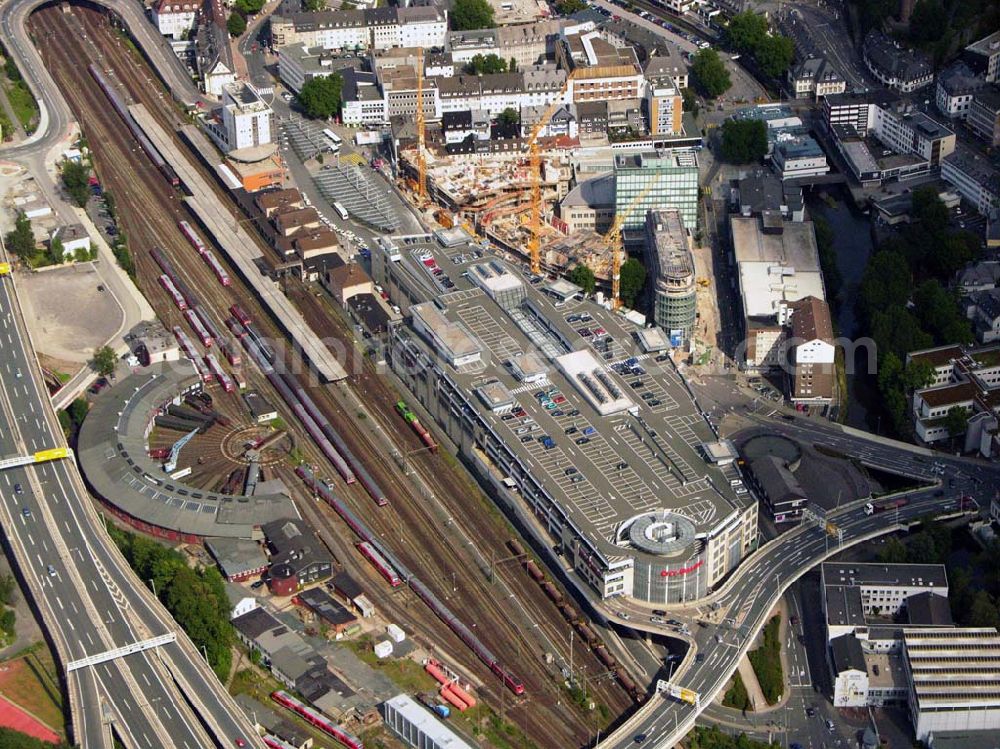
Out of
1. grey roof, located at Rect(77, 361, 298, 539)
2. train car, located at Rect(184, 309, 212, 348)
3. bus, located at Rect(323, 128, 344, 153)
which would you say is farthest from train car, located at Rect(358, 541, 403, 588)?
bus, located at Rect(323, 128, 344, 153)

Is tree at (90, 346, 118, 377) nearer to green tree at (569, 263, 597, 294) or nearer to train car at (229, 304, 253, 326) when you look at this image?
train car at (229, 304, 253, 326)

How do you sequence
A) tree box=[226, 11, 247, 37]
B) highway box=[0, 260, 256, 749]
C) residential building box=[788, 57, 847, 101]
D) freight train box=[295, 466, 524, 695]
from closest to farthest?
highway box=[0, 260, 256, 749], freight train box=[295, 466, 524, 695], residential building box=[788, 57, 847, 101], tree box=[226, 11, 247, 37]

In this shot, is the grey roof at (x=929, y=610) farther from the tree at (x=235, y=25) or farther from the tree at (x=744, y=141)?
the tree at (x=235, y=25)

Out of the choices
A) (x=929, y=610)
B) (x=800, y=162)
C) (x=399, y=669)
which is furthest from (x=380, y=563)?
(x=800, y=162)

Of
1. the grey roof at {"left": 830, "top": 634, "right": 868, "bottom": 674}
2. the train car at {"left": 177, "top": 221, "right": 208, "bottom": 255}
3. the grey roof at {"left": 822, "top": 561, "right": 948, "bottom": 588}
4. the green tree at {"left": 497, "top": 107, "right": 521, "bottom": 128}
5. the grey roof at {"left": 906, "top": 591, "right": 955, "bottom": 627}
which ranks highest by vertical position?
the green tree at {"left": 497, "top": 107, "right": 521, "bottom": 128}

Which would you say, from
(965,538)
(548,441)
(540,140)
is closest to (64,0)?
(540,140)

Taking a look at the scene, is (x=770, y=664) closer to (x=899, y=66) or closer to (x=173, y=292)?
(x=173, y=292)
